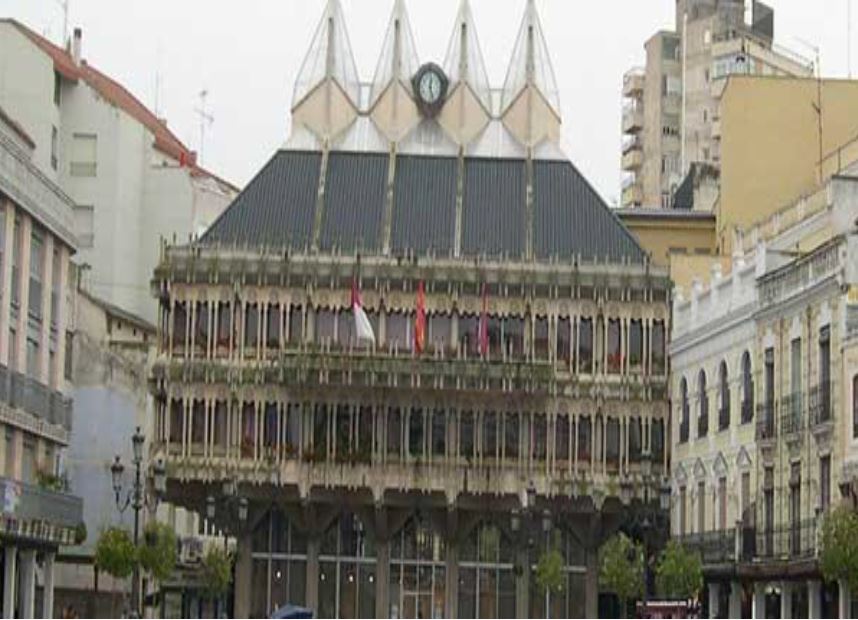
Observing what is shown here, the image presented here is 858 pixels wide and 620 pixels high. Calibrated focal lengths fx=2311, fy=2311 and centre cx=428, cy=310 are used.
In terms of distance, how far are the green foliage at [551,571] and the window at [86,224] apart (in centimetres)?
2969

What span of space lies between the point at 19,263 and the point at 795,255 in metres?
24.6

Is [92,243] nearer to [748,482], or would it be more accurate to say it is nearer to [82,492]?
[82,492]

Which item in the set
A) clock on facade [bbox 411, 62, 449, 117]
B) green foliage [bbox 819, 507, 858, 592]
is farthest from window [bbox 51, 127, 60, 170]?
green foliage [bbox 819, 507, 858, 592]

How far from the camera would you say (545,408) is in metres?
96.1

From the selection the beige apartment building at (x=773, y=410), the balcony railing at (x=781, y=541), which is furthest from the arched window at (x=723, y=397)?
the balcony railing at (x=781, y=541)

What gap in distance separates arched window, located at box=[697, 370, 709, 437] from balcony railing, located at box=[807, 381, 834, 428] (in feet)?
46.7

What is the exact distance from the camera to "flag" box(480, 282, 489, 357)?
9544cm

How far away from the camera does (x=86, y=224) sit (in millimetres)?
111312

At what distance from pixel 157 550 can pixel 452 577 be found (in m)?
21.5

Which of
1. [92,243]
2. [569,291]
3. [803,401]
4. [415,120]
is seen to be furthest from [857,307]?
[92,243]

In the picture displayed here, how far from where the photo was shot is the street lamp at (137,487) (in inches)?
2445

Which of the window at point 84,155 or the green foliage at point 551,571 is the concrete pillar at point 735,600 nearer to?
the green foliage at point 551,571

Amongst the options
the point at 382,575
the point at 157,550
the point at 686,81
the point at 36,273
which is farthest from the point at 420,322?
the point at 686,81

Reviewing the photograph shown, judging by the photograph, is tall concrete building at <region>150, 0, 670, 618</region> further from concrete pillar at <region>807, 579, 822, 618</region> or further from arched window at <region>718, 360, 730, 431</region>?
concrete pillar at <region>807, 579, 822, 618</region>
